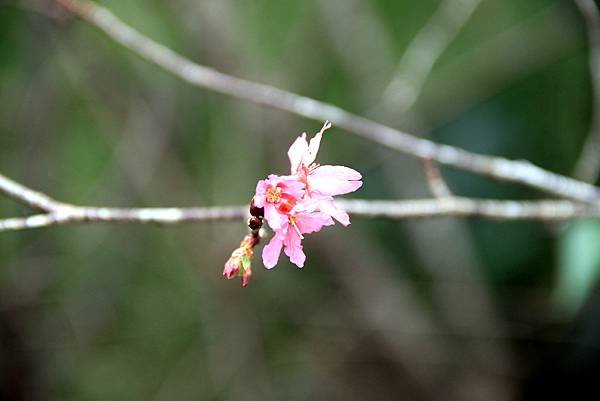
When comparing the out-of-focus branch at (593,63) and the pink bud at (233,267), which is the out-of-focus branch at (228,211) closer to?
the pink bud at (233,267)

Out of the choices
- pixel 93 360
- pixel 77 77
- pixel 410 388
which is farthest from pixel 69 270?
pixel 410 388

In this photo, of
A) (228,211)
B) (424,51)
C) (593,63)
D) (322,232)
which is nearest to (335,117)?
(228,211)

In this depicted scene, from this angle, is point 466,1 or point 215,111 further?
point 215,111

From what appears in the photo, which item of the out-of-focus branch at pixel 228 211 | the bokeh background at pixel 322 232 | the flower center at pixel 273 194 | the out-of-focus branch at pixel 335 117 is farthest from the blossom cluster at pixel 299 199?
the bokeh background at pixel 322 232

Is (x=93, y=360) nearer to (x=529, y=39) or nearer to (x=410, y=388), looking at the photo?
(x=410, y=388)

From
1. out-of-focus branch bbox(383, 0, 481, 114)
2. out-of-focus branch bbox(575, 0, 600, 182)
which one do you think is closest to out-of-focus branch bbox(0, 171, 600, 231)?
out-of-focus branch bbox(575, 0, 600, 182)

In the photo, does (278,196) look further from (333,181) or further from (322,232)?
(322,232)

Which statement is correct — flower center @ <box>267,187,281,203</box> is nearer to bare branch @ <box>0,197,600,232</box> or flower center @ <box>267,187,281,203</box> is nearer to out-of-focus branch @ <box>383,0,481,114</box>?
bare branch @ <box>0,197,600,232</box>
